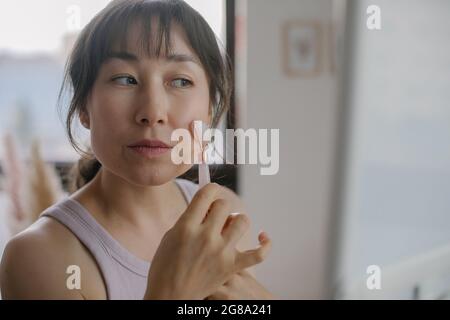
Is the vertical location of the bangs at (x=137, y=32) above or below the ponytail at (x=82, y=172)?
above

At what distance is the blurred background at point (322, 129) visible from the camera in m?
0.67

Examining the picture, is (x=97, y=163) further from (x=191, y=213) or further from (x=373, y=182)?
(x=373, y=182)

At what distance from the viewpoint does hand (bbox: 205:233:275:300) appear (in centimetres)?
64

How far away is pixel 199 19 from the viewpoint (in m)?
0.64

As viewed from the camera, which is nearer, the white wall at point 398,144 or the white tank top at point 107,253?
the white tank top at point 107,253

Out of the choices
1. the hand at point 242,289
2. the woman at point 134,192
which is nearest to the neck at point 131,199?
the woman at point 134,192

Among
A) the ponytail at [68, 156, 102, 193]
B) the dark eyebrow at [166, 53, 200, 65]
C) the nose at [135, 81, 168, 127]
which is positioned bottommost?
the ponytail at [68, 156, 102, 193]

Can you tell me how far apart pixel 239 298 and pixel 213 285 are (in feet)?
0.22

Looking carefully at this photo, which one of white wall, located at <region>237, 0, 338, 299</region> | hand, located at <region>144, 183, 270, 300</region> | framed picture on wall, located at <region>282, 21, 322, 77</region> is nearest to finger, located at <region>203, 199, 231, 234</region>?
hand, located at <region>144, 183, 270, 300</region>

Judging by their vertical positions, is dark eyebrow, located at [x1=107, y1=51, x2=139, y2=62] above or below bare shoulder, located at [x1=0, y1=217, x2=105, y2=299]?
above

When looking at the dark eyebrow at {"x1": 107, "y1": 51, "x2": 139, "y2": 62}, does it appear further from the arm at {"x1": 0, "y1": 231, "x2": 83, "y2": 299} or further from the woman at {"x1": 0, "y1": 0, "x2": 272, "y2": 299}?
the arm at {"x1": 0, "y1": 231, "x2": 83, "y2": 299}

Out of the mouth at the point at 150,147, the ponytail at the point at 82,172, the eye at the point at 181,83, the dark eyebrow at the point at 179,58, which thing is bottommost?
the ponytail at the point at 82,172

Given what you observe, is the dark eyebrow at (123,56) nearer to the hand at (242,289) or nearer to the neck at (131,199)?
the neck at (131,199)

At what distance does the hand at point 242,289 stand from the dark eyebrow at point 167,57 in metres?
0.25
